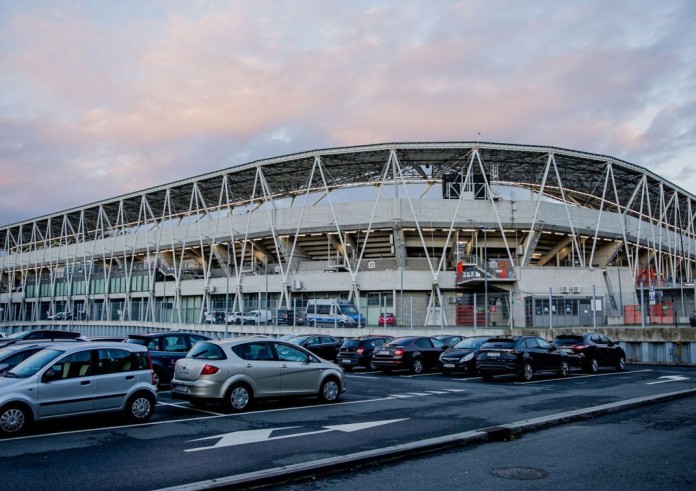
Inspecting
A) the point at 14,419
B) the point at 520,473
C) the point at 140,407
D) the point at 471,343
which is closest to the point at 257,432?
the point at 140,407

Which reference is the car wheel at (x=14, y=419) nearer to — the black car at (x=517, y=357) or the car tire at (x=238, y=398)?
the car tire at (x=238, y=398)

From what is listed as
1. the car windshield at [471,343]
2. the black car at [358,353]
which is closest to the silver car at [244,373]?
the car windshield at [471,343]

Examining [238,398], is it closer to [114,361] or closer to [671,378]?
[114,361]

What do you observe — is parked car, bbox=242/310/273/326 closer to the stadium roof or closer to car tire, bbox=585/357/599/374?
the stadium roof

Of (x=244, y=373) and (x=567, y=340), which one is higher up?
(x=567, y=340)

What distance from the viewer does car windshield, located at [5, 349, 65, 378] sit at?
11477 mm

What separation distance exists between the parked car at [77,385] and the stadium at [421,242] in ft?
84.6

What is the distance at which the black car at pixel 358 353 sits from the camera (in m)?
26.7

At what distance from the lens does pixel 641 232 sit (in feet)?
195

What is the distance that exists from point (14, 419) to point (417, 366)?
16809 millimetres

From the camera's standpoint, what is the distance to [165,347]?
1944cm

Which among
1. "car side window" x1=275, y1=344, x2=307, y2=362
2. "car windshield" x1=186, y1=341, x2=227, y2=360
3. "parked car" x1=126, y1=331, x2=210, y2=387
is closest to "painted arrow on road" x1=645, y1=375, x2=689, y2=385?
"car side window" x1=275, y1=344, x2=307, y2=362

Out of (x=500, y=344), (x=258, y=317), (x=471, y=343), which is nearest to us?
(x=500, y=344)

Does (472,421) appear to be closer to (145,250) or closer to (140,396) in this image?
(140,396)
